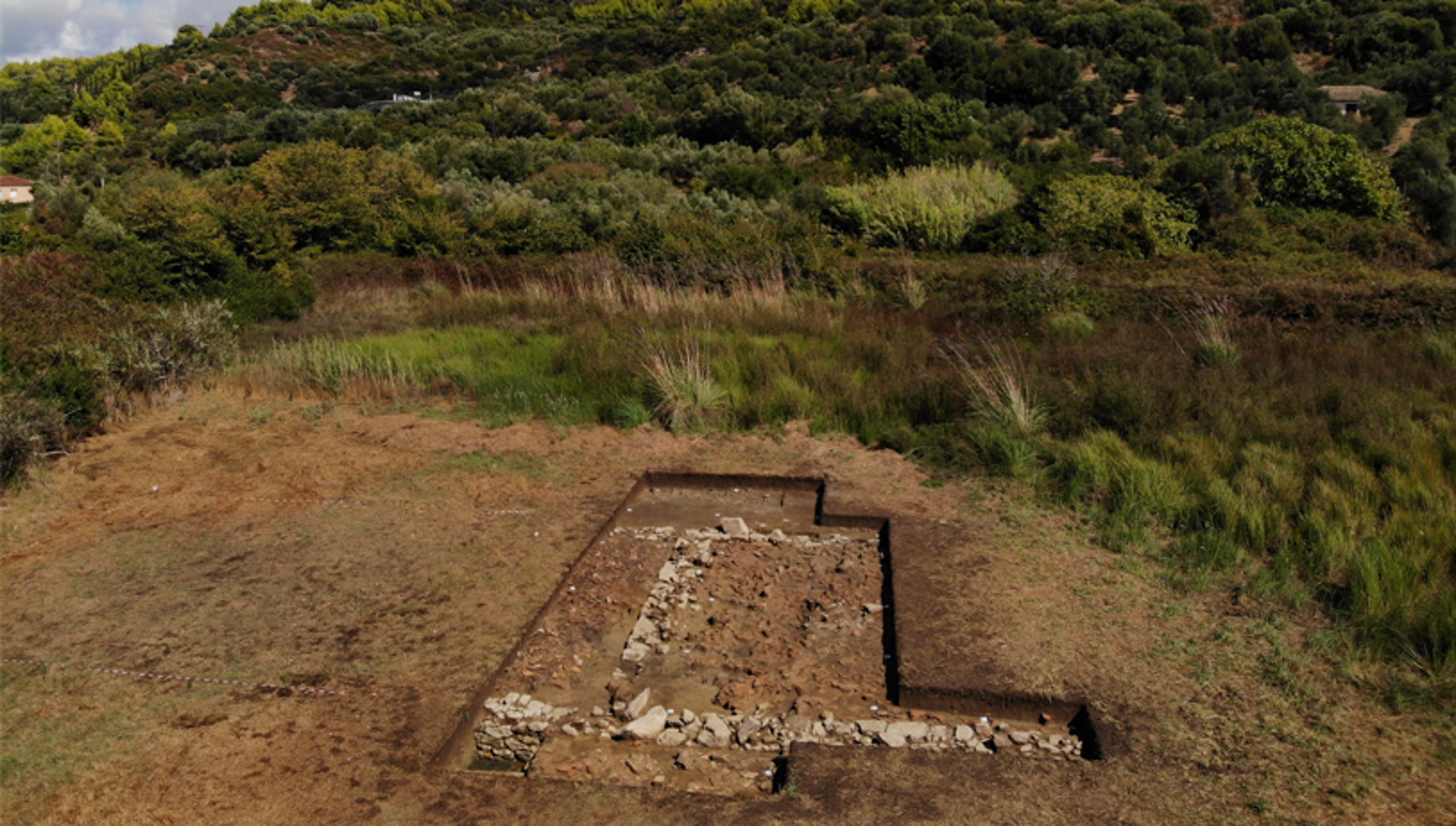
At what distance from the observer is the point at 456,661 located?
457cm

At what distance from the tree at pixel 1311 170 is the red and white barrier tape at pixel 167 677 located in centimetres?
1683

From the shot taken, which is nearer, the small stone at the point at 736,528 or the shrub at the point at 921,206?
the small stone at the point at 736,528

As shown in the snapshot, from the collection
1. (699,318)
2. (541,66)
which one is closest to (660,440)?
(699,318)

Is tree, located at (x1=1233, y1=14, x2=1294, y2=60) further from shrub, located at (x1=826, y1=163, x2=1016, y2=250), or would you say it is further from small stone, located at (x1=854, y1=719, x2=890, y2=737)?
small stone, located at (x1=854, y1=719, x2=890, y2=737)

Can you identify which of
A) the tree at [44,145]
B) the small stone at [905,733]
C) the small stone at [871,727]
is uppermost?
the tree at [44,145]

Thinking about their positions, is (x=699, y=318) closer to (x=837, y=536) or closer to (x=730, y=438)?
(x=730, y=438)

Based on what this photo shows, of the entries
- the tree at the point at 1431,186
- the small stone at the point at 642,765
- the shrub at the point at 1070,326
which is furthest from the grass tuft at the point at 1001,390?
the tree at the point at 1431,186

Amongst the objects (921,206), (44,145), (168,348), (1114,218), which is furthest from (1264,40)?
(44,145)

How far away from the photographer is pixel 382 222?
17188mm

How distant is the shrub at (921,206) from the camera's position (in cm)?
1562

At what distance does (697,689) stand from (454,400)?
5.48m

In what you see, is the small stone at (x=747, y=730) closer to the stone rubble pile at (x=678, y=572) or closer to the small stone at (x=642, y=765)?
the small stone at (x=642, y=765)

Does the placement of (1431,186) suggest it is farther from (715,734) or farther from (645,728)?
(645,728)

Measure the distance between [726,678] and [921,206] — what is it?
12.5 metres
